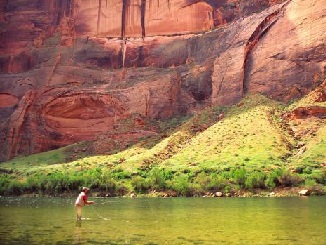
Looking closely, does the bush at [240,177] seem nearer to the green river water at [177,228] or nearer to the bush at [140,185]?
the bush at [140,185]

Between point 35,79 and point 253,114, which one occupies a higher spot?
point 35,79

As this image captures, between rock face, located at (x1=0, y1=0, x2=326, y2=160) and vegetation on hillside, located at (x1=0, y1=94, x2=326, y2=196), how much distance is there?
5201mm

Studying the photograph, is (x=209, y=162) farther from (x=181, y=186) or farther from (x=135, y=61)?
(x=135, y=61)

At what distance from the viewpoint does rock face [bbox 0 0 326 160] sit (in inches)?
2443

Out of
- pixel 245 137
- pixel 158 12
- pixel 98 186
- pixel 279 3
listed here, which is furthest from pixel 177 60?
pixel 98 186

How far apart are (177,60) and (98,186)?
35237mm

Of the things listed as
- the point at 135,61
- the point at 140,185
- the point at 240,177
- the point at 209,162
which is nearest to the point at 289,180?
the point at 240,177

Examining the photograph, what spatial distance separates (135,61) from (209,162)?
3746cm

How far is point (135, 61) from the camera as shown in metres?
80.6

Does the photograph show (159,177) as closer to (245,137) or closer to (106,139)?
(245,137)

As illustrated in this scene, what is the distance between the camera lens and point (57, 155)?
6556 centimetres

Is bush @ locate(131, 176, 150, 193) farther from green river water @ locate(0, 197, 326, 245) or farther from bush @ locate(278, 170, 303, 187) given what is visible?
green river water @ locate(0, 197, 326, 245)

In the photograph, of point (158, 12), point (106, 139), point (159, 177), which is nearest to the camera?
point (159, 177)

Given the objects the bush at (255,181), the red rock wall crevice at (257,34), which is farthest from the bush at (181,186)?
the red rock wall crevice at (257,34)
